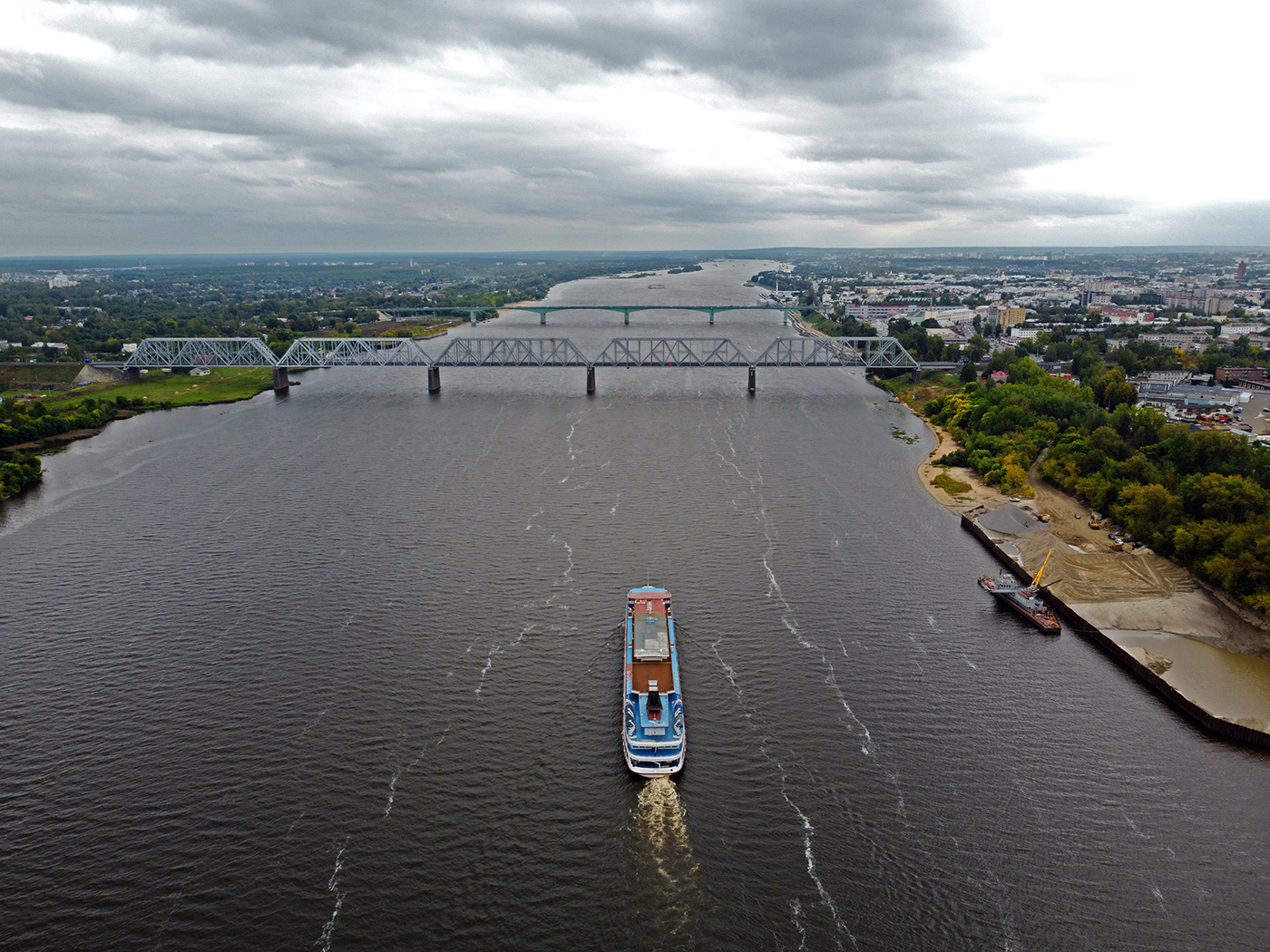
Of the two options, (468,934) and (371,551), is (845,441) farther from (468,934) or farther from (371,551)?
(468,934)

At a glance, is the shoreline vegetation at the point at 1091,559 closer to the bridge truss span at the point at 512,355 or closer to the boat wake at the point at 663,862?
the boat wake at the point at 663,862

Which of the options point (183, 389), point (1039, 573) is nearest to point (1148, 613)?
point (1039, 573)

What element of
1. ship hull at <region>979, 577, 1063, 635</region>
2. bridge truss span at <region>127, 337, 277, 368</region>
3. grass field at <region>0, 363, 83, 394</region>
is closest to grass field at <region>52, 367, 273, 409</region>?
bridge truss span at <region>127, 337, 277, 368</region>

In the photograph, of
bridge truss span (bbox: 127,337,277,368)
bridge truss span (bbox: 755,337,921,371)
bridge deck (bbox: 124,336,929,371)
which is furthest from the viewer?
bridge truss span (bbox: 127,337,277,368)

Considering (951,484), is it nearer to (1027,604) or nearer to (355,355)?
(1027,604)

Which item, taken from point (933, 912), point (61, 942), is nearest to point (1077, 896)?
point (933, 912)

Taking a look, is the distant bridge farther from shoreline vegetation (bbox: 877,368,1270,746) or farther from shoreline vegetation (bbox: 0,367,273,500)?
shoreline vegetation (bbox: 877,368,1270,746)
